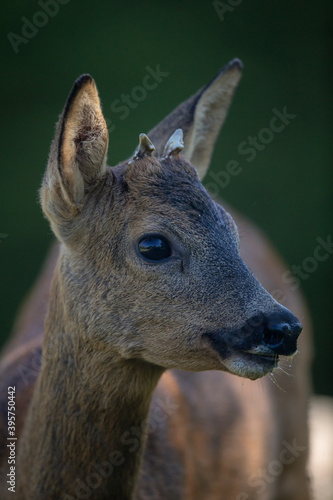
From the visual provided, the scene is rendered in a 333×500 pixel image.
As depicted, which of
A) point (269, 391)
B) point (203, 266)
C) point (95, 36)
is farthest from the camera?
point (95, 36)

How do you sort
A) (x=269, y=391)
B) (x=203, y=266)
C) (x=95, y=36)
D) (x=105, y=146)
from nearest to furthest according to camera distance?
(x=203, y=266), (x=105, y=146), (x=269, y=391), (x=95, y=36)

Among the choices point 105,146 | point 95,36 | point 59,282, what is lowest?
point 59,282

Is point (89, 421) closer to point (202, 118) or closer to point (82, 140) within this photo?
point (82, 140)

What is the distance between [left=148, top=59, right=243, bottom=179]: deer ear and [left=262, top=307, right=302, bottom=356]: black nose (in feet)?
3.89

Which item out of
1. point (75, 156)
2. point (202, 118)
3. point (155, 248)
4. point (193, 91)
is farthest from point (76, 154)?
point (193, 91)

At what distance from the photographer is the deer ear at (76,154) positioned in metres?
2.75

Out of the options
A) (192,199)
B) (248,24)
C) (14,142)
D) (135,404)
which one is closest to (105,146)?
(192,199)

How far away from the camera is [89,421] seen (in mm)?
2902

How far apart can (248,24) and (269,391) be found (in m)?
5.69

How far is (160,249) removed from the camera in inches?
108

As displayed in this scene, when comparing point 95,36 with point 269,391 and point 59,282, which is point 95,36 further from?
point 59,282

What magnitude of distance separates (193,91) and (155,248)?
6.24m

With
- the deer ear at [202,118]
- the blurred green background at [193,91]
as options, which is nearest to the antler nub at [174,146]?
the deer ear at [202,118]

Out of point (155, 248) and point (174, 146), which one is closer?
point (155, 248)
